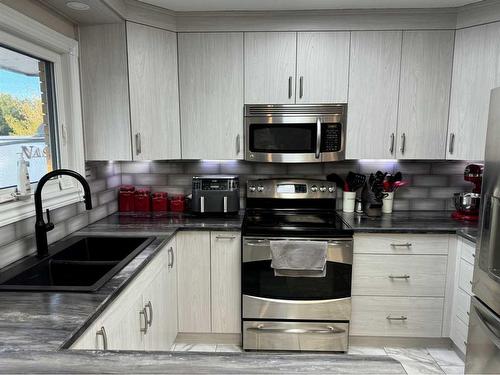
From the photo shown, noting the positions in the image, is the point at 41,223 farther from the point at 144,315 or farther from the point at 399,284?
the point at 399,284

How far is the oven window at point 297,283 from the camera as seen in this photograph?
7.40 ft

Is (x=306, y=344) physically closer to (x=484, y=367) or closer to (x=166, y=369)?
(x=484, y=367)

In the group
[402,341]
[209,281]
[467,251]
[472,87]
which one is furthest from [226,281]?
[472,87]

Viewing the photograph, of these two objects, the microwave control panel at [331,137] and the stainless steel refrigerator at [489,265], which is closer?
the stainless steel refrigerator at [489,265]

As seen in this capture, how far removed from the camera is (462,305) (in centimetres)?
219

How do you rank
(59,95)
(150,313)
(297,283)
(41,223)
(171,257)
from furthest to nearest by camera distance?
(297,283) → (171,257) → (59,95) → (150,313) → (41,223)

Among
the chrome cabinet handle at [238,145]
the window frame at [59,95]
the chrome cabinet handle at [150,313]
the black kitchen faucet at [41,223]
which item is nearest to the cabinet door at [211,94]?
the chrome cabinet handle at [238,145]

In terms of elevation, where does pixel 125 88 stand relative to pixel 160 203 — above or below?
above

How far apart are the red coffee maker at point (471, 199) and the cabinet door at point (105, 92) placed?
2420mm

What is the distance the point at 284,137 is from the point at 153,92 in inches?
38.7

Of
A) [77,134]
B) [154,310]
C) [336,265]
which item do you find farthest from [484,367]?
[77,134]

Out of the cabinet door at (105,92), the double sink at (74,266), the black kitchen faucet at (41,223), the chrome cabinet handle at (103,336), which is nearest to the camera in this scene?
the chrome cabinet handle at (103,336)

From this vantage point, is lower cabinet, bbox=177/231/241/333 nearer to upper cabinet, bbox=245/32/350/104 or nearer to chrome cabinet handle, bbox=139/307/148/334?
chrome cabinet handle, bbox=139/307/148/334

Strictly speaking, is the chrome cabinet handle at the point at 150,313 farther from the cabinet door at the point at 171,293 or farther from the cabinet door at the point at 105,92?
the cabinet door at the point at 105,92
